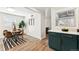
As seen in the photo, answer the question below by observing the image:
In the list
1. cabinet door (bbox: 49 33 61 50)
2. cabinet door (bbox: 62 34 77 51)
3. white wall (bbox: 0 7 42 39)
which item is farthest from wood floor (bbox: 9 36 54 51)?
cabinet door (bbox: 62 34 77 51)

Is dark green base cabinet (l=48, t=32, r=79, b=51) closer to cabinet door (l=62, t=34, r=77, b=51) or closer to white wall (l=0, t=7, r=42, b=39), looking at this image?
cabinet door (l=62, t=34, r=77, b=51)

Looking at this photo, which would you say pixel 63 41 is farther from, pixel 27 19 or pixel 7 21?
pixel 7 21

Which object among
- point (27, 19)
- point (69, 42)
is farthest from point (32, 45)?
point (69, 42)

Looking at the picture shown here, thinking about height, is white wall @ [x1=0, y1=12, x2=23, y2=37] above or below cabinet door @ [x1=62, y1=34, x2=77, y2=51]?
above

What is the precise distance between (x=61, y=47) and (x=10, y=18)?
4.78 ft

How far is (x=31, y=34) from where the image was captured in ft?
7.45

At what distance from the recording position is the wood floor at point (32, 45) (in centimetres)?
216

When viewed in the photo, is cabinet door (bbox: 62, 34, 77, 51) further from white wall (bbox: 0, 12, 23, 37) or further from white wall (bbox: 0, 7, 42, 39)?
white wall (bbox: 0, 12, 23, 37)

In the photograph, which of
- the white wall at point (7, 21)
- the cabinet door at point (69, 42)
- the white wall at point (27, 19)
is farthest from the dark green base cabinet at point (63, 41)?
the white wall at point (7, 21)

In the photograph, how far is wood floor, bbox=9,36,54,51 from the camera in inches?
84.9

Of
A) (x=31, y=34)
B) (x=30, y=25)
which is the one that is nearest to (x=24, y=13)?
(x=30, y=25)

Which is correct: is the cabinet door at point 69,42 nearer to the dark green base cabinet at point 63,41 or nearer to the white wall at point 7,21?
the dark green base cabinet at point 63,41

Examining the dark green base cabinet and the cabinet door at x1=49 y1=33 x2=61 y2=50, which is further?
the cabinet door at x1=49 y1=33 x2=61 y2=50
